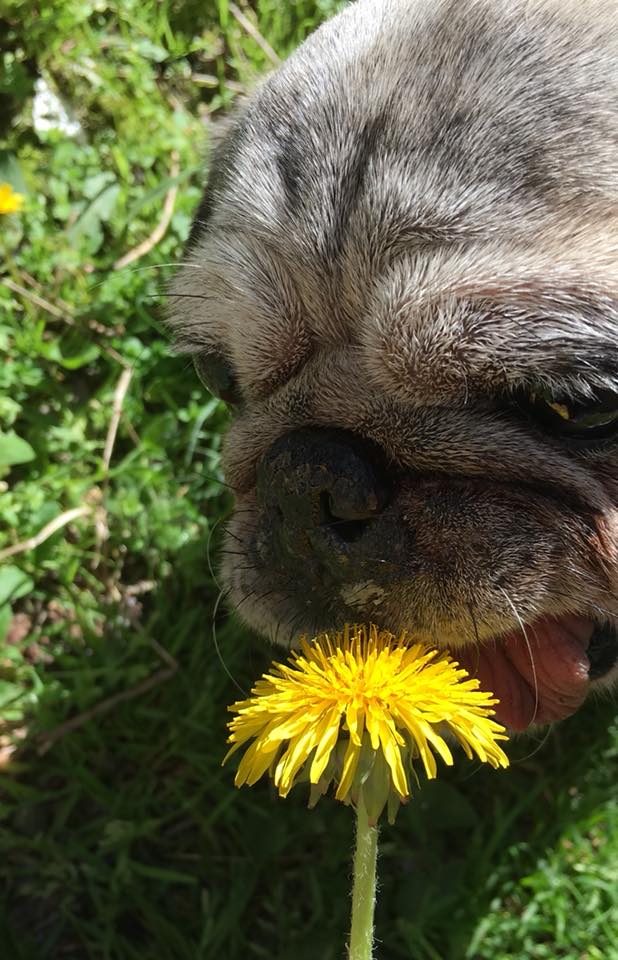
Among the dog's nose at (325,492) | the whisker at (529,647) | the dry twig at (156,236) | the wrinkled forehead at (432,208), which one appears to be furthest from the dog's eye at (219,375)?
the dry twig at (156,236)

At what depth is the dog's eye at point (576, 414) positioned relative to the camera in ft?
6.19

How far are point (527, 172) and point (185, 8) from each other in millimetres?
3311

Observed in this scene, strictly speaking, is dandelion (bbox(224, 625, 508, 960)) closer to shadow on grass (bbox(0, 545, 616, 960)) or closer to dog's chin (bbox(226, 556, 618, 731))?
dog's chin (bbox(226, 556, 618, 731))

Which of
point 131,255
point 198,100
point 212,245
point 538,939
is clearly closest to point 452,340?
point 212,245

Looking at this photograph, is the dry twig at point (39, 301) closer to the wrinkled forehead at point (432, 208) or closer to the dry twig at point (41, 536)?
Result: the dry twig at point (41, 536)

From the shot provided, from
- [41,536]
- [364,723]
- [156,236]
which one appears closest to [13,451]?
[41,536]

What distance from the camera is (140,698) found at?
3.46 metres

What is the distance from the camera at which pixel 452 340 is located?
188 cm

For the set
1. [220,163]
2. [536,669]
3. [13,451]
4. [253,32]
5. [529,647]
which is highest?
[253,32]

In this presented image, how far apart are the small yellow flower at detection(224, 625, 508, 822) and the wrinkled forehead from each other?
2.02 ft

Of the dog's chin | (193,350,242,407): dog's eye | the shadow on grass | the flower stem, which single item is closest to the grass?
the shadow on grass

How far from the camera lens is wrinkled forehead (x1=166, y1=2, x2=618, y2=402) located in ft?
6.05

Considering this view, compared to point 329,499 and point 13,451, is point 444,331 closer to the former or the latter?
point 329,499

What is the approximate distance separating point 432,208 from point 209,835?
91.0 inches
